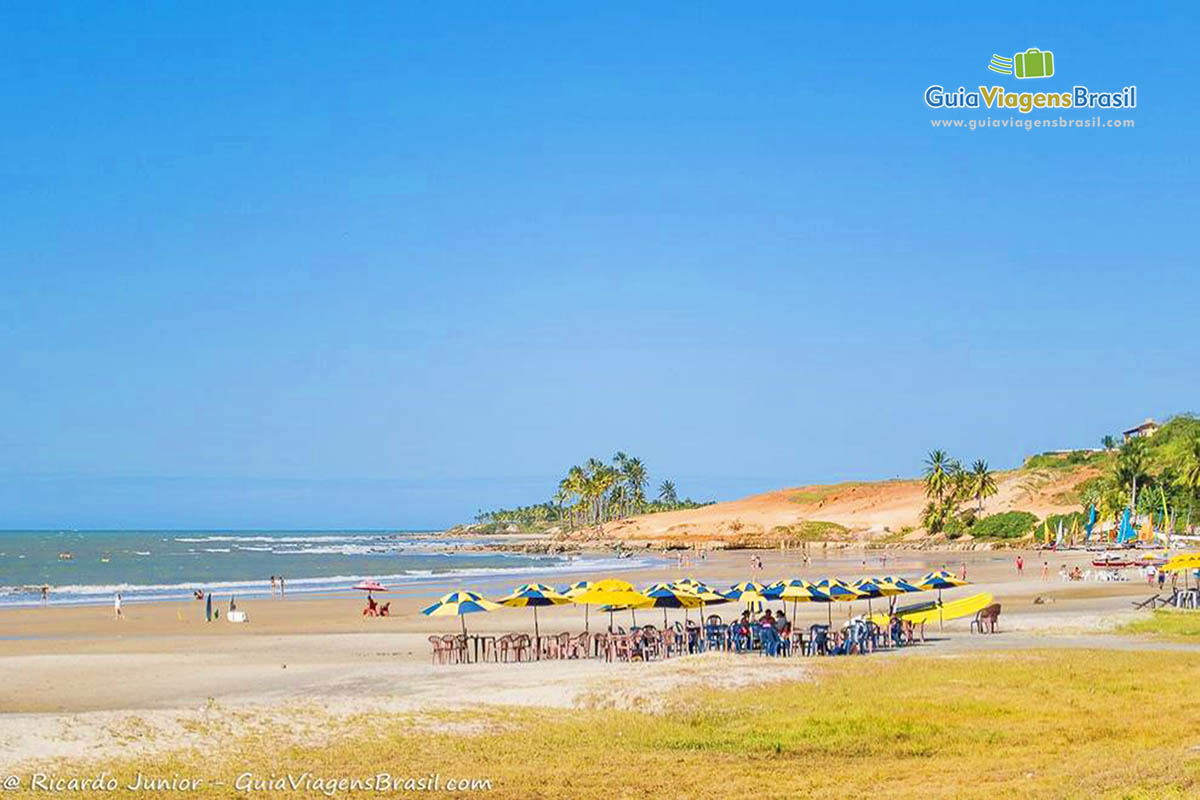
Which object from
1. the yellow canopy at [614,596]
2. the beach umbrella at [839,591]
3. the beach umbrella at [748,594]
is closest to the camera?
the yellow canopy at [614,596]

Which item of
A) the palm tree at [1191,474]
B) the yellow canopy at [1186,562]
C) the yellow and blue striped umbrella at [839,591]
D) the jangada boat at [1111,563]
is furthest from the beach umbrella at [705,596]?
the palm tree at [1191,474]

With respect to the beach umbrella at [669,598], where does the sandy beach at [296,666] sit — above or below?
below

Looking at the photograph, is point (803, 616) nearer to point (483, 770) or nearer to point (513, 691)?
point (513, 691)

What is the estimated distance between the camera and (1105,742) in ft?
53.5

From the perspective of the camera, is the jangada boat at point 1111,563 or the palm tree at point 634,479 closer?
the jangada boat at point 1111,563

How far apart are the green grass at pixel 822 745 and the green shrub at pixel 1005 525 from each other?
284 ft

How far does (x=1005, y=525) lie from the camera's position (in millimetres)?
107500

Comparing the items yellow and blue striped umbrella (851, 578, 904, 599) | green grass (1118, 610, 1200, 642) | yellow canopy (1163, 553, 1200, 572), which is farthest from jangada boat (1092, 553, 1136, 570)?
yellow and blue striped umbrella (851, 578, 904, 599)

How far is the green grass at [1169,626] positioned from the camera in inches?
1198

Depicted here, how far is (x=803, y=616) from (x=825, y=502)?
114518 millimetres

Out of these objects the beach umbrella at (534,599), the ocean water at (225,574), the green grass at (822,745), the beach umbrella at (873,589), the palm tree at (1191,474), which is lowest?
the ocean water at (225,574)

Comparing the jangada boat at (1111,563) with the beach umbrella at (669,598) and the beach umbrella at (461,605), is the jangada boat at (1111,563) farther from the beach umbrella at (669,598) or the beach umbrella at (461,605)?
the beach umbrella at (461,605)

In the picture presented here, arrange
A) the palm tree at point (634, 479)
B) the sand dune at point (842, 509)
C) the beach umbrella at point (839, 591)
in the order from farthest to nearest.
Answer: the palm tree at point (634, 479)
the sand dune at point (842, 509)
the beach umbrella at point (839, 591)

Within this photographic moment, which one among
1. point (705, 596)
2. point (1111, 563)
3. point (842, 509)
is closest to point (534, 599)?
point (705, 596)
